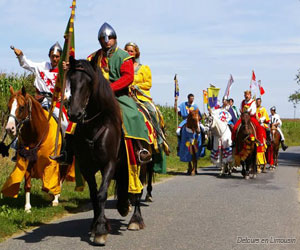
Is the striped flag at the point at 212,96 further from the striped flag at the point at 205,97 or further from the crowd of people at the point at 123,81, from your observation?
the crowd of people at the point at 123,81

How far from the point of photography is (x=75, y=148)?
7152 mm

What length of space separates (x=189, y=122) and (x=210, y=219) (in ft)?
28.8

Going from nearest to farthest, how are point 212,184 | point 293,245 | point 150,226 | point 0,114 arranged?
1. point 293,245
2. point 150,226
3. point 212,184
4. point 0,114

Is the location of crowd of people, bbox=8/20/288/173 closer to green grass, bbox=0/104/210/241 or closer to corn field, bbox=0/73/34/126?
green grass, bbox=0/104/210/241

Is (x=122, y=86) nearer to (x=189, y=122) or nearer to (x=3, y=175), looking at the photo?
(x=3, y=175)

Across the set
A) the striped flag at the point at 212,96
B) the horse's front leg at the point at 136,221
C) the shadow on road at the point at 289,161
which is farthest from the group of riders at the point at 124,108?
the shadow on road at the point at 289,161

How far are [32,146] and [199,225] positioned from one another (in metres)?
3.09

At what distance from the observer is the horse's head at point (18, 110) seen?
27.7 ft

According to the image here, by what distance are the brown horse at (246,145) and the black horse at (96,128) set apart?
29.7 feet

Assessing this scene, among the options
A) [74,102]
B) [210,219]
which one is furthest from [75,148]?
[210,219]

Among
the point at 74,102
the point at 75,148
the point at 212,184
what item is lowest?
the point at 212,184

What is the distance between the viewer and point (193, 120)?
1700 centimetres

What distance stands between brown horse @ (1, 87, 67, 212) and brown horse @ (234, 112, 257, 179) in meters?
7.76

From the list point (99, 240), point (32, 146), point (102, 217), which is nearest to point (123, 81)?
point (102, 217)
